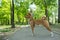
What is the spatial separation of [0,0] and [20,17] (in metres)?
9.54

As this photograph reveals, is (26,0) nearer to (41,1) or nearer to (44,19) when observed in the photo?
(41,1)

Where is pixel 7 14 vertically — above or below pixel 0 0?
below

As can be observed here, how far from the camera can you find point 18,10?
5434 cm

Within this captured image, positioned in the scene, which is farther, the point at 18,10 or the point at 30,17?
the point at 18,10

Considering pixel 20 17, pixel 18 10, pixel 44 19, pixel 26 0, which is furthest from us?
pixel 20 17

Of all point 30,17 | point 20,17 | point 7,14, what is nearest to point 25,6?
point 7,14

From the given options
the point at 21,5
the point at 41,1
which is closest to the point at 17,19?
the point at 21,5

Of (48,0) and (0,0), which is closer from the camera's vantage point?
(48,0)

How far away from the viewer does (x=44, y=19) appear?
1692 centimetres

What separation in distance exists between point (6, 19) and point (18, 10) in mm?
Answer: 4305

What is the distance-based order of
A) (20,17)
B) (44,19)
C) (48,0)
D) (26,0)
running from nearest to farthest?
1. (44,19)
2. (48,0)
3. (26,0)
4. (20,17)

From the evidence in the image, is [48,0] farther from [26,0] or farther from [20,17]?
[20,17]

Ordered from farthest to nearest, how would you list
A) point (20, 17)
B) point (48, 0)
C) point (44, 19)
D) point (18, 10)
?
point (20, 17) → point (18, 10) → point (48, 0) → point (44, 19)

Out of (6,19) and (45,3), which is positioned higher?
(45,3)
